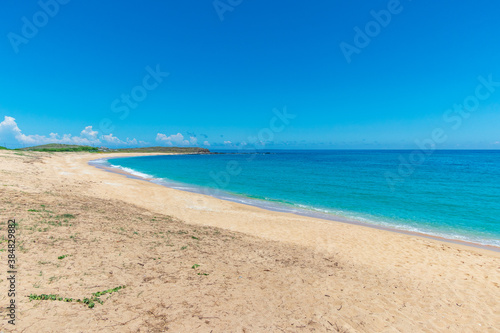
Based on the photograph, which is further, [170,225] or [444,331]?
[170,225]

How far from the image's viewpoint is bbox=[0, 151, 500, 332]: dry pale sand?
515cm

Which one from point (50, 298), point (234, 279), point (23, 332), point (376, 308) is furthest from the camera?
point (234, 279)

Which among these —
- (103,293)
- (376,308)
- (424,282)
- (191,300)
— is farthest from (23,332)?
(424,282)

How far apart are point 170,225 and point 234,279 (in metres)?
6.89

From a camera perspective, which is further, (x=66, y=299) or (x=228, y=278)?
(x=228, y=278)

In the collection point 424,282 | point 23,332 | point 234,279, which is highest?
point 23,332

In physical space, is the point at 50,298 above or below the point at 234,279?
above

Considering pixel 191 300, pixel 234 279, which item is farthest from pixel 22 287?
pixel 234 279

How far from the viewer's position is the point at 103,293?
5637 millimetres

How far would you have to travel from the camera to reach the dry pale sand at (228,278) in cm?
515

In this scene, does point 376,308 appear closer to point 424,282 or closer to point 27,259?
point 424,282

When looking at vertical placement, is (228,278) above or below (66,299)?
below

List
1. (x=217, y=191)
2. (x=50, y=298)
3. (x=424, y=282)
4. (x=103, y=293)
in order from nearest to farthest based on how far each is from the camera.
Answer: (x=50, y=298) < (x=103, y=293) < (x=424, y=282) < (x=217, y=191)

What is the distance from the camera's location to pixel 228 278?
721 cm
